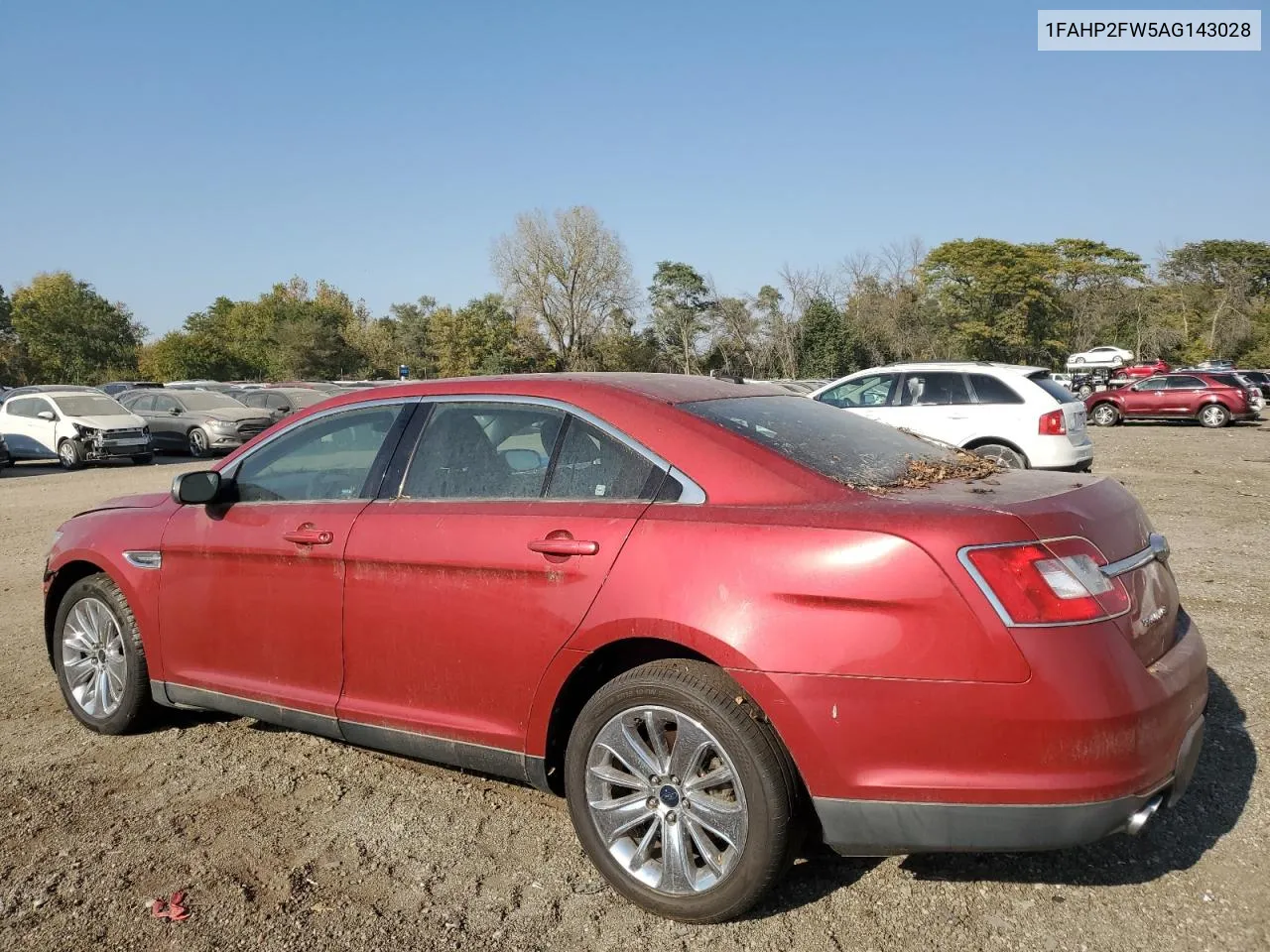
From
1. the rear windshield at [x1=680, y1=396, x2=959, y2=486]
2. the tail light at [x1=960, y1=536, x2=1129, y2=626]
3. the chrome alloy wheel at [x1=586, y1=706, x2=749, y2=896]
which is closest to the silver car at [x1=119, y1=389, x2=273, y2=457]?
the rear windshield at [x1=680, y1=396, x2=959, y2=486]

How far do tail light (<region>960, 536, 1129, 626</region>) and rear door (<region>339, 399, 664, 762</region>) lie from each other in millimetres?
1043

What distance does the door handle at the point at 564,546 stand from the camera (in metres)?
3.03

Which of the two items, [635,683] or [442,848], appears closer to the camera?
[635,683]

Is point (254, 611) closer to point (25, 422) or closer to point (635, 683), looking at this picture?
point (635, 683)

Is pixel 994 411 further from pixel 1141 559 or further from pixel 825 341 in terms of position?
pixel 825 341

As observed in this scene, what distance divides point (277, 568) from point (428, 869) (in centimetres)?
132

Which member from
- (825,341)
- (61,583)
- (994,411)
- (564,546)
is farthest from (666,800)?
(825,341)

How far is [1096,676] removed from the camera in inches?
98.1

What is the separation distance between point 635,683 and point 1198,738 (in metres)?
1.68

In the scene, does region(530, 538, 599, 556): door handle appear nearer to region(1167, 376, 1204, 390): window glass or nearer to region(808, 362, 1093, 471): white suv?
region(808, 362, 1093, 471): white suv

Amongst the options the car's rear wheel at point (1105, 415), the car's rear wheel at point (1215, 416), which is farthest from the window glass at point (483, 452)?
the car's rear wheel at point (1105, 415)

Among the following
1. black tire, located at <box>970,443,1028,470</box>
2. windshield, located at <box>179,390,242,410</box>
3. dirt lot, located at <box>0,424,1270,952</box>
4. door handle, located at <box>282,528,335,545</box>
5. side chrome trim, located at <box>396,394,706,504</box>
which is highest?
side chrome trim, located at <box>396,394,706,504</box>

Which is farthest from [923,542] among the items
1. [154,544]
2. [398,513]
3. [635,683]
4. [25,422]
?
[25,422]

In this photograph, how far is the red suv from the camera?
89.5 ft
